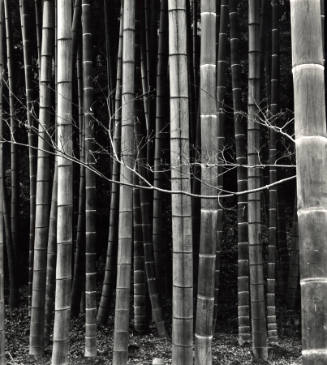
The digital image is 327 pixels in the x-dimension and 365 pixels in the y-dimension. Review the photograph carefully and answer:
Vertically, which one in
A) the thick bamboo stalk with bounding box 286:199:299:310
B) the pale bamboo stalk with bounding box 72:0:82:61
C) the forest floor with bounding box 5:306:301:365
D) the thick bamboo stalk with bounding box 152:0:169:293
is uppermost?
the pale bamboo stalk with bounding box 72:0:82:61

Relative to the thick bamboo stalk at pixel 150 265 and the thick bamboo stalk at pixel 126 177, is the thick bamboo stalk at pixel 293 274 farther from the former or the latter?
the thick bamboo stalk at pixel 126 177

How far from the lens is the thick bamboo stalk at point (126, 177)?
446cm

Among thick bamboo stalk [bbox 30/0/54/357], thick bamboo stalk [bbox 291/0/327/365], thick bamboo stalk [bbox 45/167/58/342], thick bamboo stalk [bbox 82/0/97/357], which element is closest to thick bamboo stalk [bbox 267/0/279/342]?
thick bamboo stalk [bbox 82/0/97/357]

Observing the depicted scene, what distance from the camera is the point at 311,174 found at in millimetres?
1918

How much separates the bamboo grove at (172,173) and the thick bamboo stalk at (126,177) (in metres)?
0.01

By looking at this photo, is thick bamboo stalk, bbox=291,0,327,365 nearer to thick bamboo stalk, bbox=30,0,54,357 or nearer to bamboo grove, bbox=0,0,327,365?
bamboo grove, bbox=0,0,327,365

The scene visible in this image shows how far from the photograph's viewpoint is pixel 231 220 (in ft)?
33.8

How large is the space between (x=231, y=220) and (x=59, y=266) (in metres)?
6.32

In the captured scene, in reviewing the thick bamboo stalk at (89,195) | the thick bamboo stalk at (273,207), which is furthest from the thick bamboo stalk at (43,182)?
the thick bamboo stalk at (273,207)

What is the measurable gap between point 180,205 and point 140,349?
2.83 m

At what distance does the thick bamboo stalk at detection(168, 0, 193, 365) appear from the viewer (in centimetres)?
388

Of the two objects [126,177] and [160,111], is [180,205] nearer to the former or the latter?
[126,177]

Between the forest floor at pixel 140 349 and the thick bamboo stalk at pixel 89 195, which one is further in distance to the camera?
the forest floor at pixel 140 349

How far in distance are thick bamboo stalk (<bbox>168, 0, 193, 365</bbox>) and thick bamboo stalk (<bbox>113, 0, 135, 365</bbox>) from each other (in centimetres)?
54
